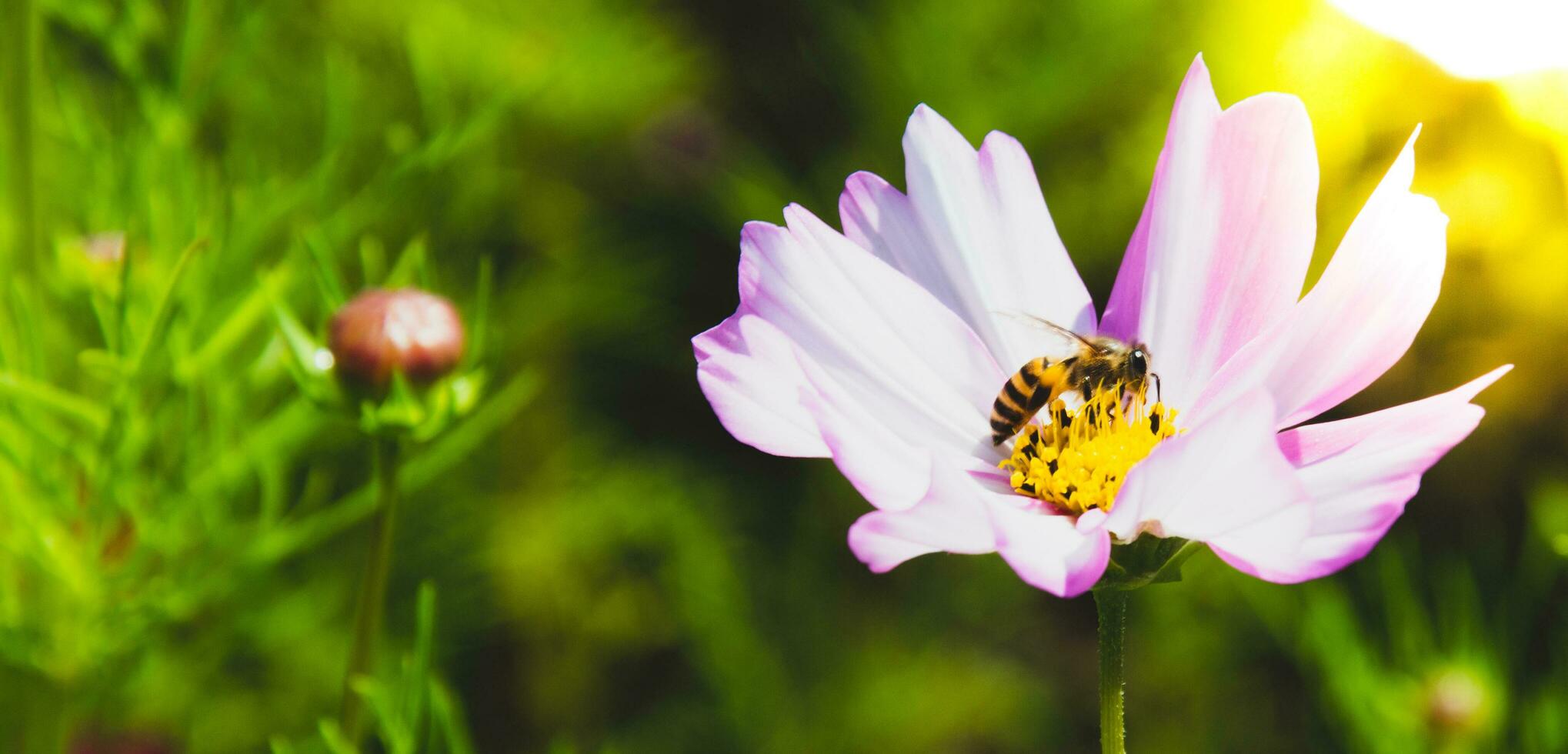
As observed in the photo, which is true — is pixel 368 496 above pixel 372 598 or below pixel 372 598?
above

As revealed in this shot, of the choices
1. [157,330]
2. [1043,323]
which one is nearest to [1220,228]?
[1043,323]

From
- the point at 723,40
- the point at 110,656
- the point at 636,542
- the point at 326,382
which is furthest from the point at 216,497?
the point at 723,40

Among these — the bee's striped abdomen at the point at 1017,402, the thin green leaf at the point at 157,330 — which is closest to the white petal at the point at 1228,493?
the bee's striped abdomen at the point at 1017,402

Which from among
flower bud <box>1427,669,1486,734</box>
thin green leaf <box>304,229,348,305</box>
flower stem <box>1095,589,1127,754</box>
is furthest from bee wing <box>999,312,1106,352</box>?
flower bud <box>1427,669,1486,734</box>

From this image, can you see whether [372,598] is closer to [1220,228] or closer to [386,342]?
[386,342]

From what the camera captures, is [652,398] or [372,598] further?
[652,398]

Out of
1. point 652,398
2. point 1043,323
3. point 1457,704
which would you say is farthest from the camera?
point 652,398

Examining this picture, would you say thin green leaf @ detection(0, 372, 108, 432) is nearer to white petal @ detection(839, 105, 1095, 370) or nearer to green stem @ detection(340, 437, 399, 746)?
green stem @ detection(340, 437, 399, 746)

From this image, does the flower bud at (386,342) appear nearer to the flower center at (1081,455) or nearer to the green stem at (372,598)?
the green stem at (372,598)
